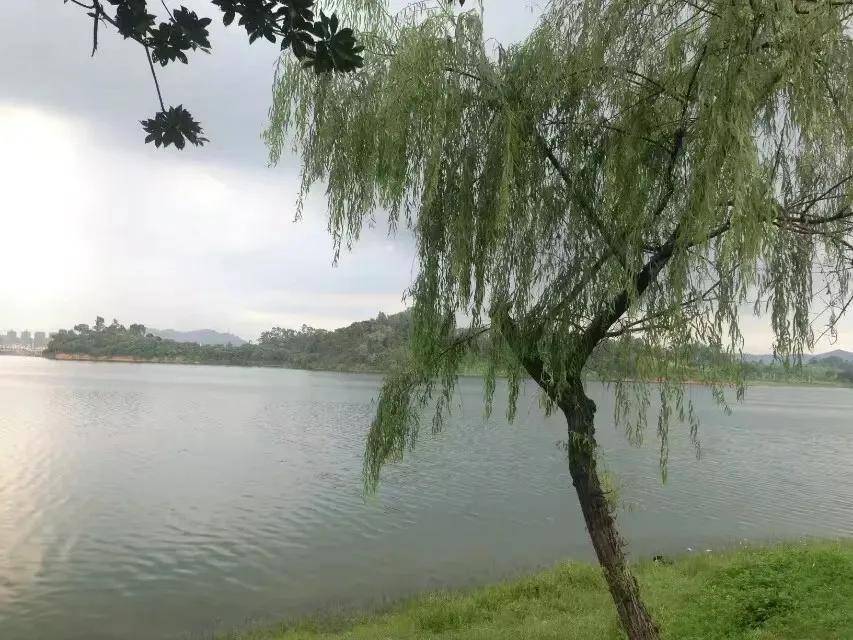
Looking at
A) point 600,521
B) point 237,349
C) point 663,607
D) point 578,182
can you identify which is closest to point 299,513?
point 663,607

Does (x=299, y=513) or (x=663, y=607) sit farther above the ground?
(x=663, y=607)

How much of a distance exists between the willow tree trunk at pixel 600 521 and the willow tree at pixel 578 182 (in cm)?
2

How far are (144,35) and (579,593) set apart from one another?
23.5ft

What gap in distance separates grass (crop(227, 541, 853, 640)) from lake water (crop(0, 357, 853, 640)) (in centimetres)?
119

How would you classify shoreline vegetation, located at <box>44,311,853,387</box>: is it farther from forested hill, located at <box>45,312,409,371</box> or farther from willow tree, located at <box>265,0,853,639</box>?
willow tree, located at <box>265,0,853,639</box>

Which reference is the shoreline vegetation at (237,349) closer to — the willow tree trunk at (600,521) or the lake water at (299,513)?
the lake water at (299,513)

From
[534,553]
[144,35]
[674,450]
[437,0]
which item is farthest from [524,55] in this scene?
→ [674,450]

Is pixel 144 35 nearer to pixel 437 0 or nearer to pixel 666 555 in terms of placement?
pixel 437 0

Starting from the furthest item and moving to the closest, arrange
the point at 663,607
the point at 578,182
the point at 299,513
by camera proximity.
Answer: the point at 299,513, the point at 663,607, the point at 578,182

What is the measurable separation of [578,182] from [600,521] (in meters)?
2.34

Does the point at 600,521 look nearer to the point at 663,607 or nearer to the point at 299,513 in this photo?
the point at 663,607

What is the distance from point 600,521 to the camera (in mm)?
4359

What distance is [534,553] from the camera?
10188 millimetres

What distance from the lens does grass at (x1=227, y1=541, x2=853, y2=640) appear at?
4.53 meters
